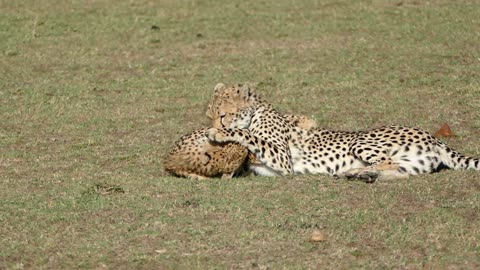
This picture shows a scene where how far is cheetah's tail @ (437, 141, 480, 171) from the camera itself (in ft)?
31.1

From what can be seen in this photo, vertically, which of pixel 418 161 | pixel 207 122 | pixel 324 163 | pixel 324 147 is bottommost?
pixel 207 122

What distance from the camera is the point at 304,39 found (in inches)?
628

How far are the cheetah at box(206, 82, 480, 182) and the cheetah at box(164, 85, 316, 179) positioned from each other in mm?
83

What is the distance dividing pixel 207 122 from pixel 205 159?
2889 mm

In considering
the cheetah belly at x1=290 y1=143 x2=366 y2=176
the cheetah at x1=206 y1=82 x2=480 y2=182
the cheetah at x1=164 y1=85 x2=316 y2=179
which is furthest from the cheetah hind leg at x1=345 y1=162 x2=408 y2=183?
the cheetah at x1=164 y1=85 x2=316 y2=179

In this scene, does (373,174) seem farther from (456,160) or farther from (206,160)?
(206,160)

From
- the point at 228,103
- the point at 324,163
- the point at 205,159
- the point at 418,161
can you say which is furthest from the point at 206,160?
the point at 418,161

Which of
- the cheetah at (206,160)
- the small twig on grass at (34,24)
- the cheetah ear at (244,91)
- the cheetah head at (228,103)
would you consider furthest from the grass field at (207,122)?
the cheetah ear at (244,91)

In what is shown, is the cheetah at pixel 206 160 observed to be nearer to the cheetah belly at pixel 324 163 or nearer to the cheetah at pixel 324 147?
the cheetah at pixel 324 147

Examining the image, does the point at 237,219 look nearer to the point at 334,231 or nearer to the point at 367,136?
the point at 334,231

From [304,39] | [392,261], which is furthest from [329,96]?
[392,261]

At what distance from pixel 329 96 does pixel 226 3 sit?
4980 millimetres

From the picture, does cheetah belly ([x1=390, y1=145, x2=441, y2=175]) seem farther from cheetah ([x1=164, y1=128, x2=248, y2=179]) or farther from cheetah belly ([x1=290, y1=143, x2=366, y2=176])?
cheetah ([x1=164, y1=128, x2=248, y2=179])

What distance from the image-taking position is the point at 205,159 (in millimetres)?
9391
